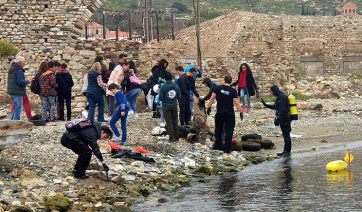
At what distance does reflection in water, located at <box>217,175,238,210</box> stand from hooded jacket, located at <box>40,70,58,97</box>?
619 centimetres

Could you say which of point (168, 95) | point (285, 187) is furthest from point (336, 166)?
point (168, 95)

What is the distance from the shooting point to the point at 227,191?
10.8m

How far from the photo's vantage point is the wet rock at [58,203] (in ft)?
29.8

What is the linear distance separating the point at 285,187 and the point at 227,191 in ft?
3.23

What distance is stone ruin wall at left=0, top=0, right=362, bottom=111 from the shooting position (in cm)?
2081

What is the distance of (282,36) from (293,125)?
932 inches

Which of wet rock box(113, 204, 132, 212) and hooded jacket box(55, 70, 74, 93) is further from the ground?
hooded jacket box(55, 70, 74, 93)

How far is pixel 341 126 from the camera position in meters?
20.2

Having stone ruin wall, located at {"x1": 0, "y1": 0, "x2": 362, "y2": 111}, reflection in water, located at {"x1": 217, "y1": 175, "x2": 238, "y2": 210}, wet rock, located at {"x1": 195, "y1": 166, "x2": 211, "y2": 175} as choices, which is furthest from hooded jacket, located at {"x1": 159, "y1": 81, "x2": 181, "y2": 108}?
stone ruin wall, located at {"x1": 0, "y1": 0, "x2": 362, "y2": 111}

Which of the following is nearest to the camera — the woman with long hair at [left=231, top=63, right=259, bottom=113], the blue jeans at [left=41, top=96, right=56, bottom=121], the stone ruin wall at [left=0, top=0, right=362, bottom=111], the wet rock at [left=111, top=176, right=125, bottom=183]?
the wet rock at [left=111, top=176, right=125, bottom=183]

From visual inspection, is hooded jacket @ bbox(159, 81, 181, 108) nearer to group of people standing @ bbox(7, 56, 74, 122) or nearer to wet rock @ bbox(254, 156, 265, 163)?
wet rock @ bbox(254, 156, 265, 163)

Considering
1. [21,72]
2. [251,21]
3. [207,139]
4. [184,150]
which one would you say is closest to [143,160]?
[184,150]

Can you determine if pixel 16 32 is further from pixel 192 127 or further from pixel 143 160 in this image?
pixel 143 160

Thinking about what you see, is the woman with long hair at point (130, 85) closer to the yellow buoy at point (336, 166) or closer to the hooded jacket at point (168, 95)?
the hooded jacket at point (168, 95)
